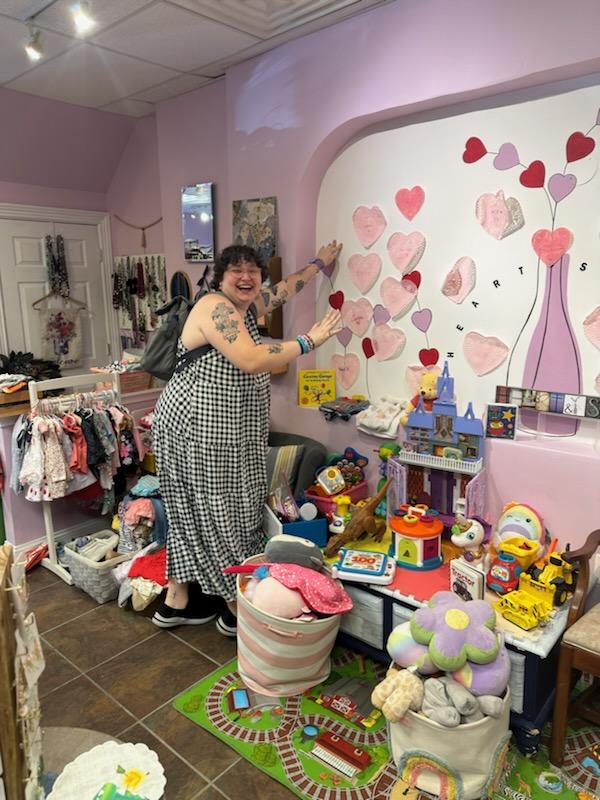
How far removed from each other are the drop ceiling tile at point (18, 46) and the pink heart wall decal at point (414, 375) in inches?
89.0

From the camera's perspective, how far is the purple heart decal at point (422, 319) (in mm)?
2678

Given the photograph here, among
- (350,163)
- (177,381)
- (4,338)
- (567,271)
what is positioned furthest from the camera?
(4,338)

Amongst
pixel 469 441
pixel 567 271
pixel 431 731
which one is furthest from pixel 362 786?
pixel 567 271

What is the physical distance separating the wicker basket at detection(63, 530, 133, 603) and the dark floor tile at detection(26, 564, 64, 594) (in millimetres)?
246

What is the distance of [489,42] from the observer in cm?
218

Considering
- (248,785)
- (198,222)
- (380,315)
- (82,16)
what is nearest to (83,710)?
(248,785)

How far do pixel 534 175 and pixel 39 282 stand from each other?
3533 mm

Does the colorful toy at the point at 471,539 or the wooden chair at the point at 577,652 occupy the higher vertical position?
the colorful toy at the point at 471,539

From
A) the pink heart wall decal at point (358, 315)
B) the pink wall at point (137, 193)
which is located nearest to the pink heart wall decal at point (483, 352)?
the pink heart wall decal at point (358, 315)

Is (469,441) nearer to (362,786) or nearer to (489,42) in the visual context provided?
(362,786)

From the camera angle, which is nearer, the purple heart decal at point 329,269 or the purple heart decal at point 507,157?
the purple heart decal at point 507,157

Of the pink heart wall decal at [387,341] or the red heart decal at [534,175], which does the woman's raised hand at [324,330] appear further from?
the red heart decal at [534,175]

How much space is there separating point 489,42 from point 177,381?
176 cm

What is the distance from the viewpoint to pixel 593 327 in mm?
2230
